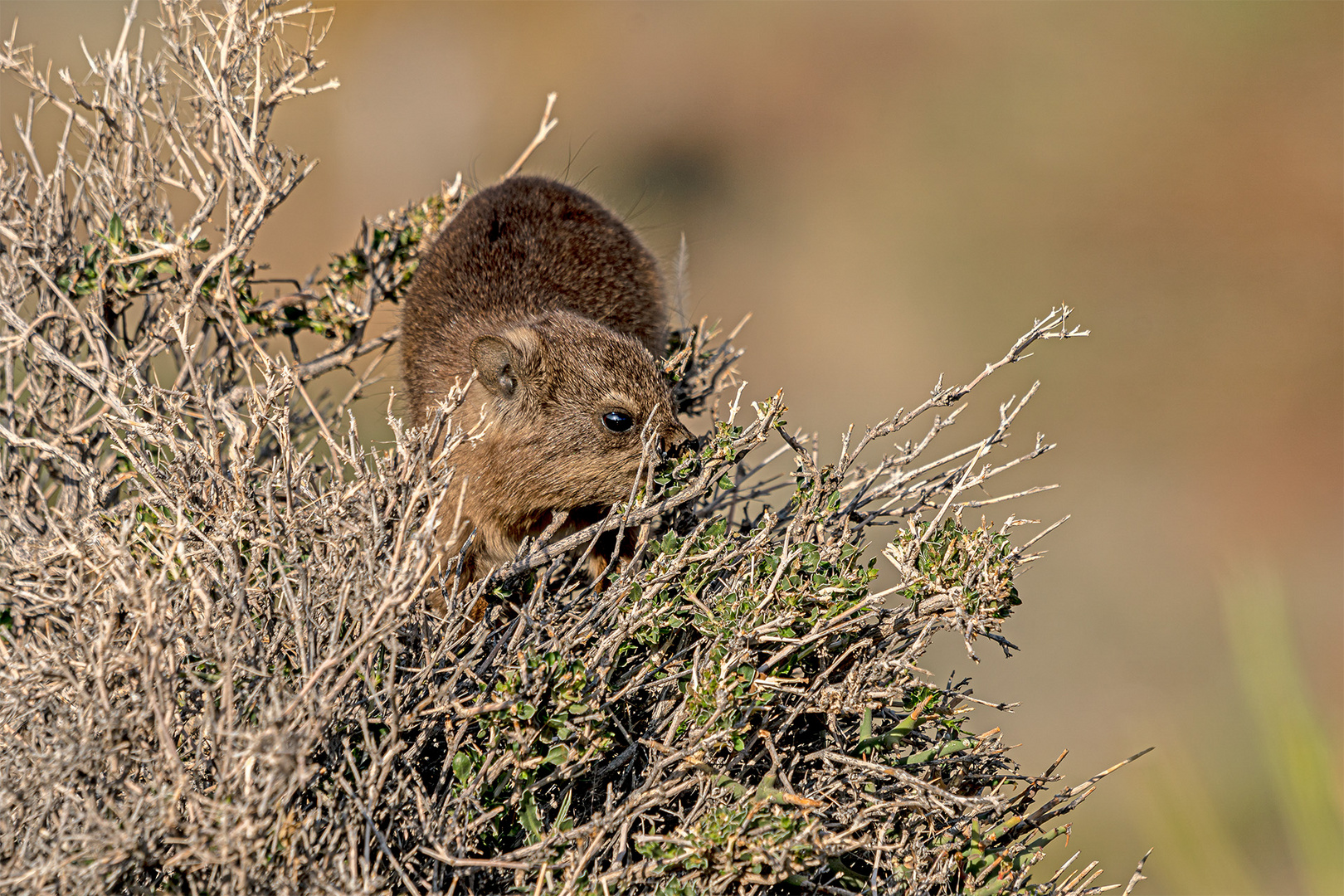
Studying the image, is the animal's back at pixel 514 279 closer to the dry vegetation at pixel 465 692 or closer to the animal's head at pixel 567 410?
the animal's head at pixel 567 410

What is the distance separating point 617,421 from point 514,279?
4.35 ft

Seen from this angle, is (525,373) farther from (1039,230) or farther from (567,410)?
(1039,230)

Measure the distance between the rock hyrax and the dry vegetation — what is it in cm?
62

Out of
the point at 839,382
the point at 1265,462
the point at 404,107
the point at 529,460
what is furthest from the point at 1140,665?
the point at 404,107

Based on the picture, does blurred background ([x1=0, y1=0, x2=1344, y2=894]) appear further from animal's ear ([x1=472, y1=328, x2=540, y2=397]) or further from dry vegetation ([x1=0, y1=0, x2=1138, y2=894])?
dry vegetation ([x1=0, y1=0, x2=1138, y2=894])

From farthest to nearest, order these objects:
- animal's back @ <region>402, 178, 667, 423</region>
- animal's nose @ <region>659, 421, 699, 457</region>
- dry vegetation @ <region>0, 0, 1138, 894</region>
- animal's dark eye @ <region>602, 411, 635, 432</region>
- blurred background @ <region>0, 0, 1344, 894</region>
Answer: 1. blurred background @ <region>0, 0, 1344, 894</region>
2. animal's back @ <region>402, 178, 667, 423</region>
3. animal's dark eye @ <region>602, 411, 635, 432</region>
4. animal's nose @ <region>659, 421, 699, 457</region>
5. dry vegetation @ <region>0, 0, 1138, 894</region>

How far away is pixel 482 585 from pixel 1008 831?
1.68 m

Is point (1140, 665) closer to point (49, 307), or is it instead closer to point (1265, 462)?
point (1265, 462)

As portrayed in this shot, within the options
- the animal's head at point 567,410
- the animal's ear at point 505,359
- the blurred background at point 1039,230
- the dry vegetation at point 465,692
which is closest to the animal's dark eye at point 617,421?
the animal's head at point 567,410

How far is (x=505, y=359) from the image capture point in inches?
175

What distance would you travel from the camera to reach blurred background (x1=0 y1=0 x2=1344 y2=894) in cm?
1111

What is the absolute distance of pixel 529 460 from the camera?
14.5 ft

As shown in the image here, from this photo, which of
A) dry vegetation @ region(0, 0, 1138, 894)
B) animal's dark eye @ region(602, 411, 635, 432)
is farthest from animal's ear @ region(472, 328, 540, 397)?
dry vegetation @ region(0, 0, 1138, 894)

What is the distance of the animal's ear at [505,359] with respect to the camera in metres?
4.41
